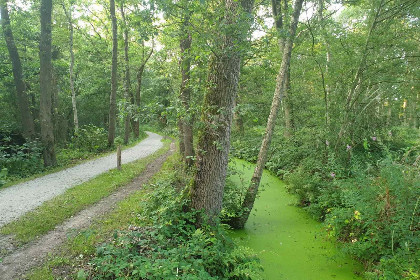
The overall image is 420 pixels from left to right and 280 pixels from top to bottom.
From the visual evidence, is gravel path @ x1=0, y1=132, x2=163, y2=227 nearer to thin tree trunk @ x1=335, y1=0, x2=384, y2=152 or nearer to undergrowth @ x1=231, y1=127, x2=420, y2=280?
undergrowth @ x1=231, y1=127, x2=420, y2=280

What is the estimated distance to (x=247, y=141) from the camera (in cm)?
1333

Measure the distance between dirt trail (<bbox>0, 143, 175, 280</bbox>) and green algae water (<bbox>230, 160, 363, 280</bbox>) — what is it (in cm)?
293

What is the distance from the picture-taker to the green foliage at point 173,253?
2908 millimetres

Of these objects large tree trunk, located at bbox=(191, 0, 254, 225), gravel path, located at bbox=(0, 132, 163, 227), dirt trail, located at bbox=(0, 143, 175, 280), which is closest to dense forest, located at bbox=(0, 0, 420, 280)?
large tree trunk, located at bbox=(191, 0, 254, 225)

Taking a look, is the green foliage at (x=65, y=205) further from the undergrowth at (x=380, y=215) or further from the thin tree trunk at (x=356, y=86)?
the thin tree trunk at (x=356, y=86)

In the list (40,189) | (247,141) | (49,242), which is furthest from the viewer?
(247,141)

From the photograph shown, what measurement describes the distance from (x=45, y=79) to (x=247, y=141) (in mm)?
9326

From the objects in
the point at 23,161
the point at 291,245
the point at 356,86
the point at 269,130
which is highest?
the point at 356,86

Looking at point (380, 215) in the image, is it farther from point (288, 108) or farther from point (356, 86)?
point (288, 108)

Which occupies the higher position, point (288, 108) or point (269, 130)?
point (288, 108)

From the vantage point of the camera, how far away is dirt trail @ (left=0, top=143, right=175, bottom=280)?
3.43 m

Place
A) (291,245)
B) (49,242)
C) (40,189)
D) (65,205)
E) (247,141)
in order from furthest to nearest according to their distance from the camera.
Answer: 1. (247,141)
2. (40,189)
3. (65,205)
4. (291,245)
5. (49,242)

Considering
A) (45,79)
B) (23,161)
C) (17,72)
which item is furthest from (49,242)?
(17,72)

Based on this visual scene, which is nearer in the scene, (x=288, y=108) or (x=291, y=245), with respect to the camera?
(x=291, y=245)
